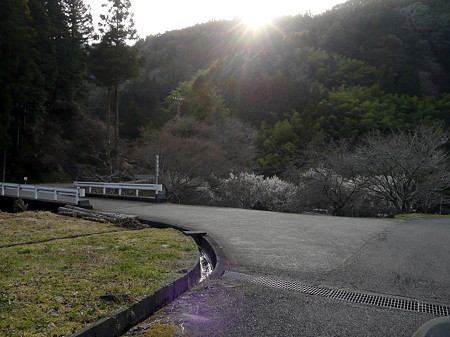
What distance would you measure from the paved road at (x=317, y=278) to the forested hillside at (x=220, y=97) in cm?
968

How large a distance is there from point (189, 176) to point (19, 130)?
678 inches

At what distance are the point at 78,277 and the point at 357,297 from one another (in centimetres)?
272

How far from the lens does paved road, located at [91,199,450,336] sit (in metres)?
2.48

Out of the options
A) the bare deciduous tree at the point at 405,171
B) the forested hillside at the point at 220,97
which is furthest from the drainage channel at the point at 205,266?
the forested hillside at the point at 220,97

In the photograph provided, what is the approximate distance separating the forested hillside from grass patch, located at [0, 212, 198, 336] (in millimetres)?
12290

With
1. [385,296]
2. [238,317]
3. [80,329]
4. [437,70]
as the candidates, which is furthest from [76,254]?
[437,70]

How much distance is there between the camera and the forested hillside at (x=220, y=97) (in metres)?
23.3

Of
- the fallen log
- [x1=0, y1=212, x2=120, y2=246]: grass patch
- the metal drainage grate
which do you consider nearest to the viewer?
the metal drainage grate

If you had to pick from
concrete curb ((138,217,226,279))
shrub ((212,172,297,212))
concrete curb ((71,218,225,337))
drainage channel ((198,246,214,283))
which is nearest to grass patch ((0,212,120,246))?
concrete curb ((138,217,226,279))

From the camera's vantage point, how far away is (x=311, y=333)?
2346 millimetres

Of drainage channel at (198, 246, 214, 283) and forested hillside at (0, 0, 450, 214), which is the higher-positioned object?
forested hillside at (0, 0, 450, 214)

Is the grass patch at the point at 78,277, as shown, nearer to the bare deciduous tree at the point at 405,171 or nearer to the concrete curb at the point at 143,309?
the concrete curb at the point at 143,309

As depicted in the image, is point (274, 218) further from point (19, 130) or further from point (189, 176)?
point (19, 130)

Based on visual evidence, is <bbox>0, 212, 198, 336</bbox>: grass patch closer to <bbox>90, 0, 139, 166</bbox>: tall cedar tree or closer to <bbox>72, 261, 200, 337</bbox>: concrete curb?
<bbox>72, 261, 200, 337</bbox>: concrete curb
